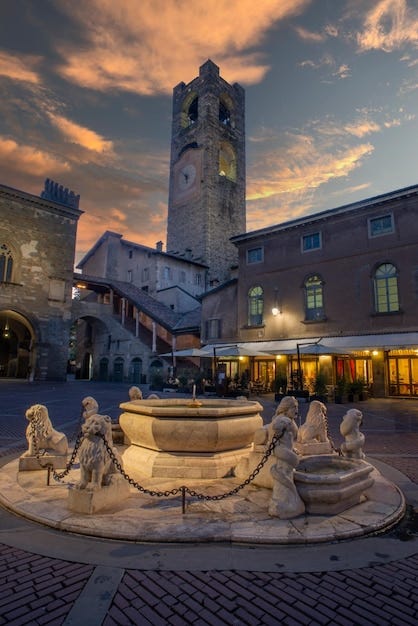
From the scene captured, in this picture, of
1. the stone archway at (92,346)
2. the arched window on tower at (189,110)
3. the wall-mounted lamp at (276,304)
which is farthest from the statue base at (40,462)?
the arched window on tower at (189,110)

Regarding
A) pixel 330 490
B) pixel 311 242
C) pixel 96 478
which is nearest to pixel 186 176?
pixel 311 242

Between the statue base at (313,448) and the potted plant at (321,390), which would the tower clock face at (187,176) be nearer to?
the potted plant at (321,390)

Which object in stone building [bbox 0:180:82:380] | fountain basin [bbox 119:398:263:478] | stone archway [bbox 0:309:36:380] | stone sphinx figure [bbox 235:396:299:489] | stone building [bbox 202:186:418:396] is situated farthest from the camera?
stone archway [bbox 0:309:36:380]

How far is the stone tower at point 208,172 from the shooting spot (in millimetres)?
42406

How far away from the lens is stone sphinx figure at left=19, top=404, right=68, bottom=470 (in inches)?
223

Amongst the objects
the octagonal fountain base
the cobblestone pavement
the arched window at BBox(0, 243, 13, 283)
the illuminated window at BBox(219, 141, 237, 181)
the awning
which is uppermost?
the illuminated window at BBox(219, 141, 237, 181)

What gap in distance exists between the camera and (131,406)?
5.94m

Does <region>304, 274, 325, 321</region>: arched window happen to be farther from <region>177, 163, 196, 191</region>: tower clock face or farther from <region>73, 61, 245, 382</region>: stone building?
<region>177, 163, 196, 191</region>: tower clock face

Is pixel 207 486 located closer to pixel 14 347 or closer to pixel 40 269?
pixel 40 269

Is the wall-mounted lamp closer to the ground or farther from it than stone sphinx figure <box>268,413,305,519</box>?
farther from it

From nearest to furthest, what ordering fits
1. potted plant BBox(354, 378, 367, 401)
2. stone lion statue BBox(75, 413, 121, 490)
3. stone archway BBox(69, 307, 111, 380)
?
stone lion statue BBox(75, 413, 121, 490) → potted plant BBox(354, 378, 367, 401) → stone archway BBox(69, 307, 111, 380)

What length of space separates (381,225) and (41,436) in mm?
19781

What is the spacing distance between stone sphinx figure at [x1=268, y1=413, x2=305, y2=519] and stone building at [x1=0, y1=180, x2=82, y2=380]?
27580mm

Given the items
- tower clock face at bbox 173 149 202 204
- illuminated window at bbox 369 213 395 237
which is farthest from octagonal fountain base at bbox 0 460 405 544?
tower clock face at bbox 173 149 202 204
